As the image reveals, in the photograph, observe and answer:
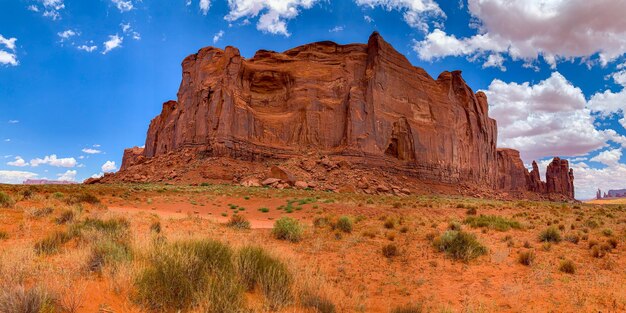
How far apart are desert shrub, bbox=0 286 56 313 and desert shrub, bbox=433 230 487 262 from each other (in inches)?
349

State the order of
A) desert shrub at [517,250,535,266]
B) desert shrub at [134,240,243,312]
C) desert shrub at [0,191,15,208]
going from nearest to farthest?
desert shrub at [134,240,243,312] → desert shrub at [517,250,535,266] → desert shrub at [0,191,15,208]

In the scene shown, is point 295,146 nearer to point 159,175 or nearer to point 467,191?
point 159,175

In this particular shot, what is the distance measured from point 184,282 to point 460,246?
780cm

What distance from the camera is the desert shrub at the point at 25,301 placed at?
3.55m

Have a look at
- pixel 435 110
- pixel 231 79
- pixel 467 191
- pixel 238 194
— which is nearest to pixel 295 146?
pixel 231 79

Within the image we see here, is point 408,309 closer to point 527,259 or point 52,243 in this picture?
point 527,259

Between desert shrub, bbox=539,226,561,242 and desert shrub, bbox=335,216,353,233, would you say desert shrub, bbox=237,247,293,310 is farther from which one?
desert shrub, bbox=539,226,561,242

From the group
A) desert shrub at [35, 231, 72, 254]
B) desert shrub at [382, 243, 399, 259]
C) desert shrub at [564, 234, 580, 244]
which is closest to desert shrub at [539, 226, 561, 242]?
desert shrub at [564, 234, 580, 244]

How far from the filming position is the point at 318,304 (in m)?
5.02

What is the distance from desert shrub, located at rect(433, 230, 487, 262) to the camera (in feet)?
30.0

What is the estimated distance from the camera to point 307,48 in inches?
2539

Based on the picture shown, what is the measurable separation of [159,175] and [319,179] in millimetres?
24371

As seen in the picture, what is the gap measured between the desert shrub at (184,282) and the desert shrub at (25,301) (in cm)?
99

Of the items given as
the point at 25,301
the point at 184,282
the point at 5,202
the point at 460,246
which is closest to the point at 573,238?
the point at 460,246
